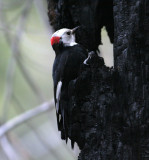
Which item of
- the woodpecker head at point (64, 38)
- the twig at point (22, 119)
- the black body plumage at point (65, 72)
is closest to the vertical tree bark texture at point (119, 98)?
the black body plumage at point (65, 72)

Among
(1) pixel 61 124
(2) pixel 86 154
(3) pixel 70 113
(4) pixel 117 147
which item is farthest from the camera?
(1) pixel 61 124

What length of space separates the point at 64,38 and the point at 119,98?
1.60 meters

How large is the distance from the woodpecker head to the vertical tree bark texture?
40.3 inches

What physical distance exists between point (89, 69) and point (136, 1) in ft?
1.76

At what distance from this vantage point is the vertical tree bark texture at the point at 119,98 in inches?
84.5

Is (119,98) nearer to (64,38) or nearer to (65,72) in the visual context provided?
(65,72)

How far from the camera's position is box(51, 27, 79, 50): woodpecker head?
3452mm

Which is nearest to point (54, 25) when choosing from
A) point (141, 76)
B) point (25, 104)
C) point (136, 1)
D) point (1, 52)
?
point (136, 1)

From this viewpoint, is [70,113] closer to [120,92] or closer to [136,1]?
[120,92]

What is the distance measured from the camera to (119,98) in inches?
88.1

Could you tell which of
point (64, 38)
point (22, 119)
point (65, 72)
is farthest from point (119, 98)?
point (22, 119)

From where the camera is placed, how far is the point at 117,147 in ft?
7.14

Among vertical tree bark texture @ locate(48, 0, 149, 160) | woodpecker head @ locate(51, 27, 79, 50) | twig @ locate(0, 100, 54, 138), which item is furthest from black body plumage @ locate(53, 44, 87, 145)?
twig @ locate(0, 100, 54, 138)

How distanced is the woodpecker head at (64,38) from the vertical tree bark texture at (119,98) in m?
1.02
